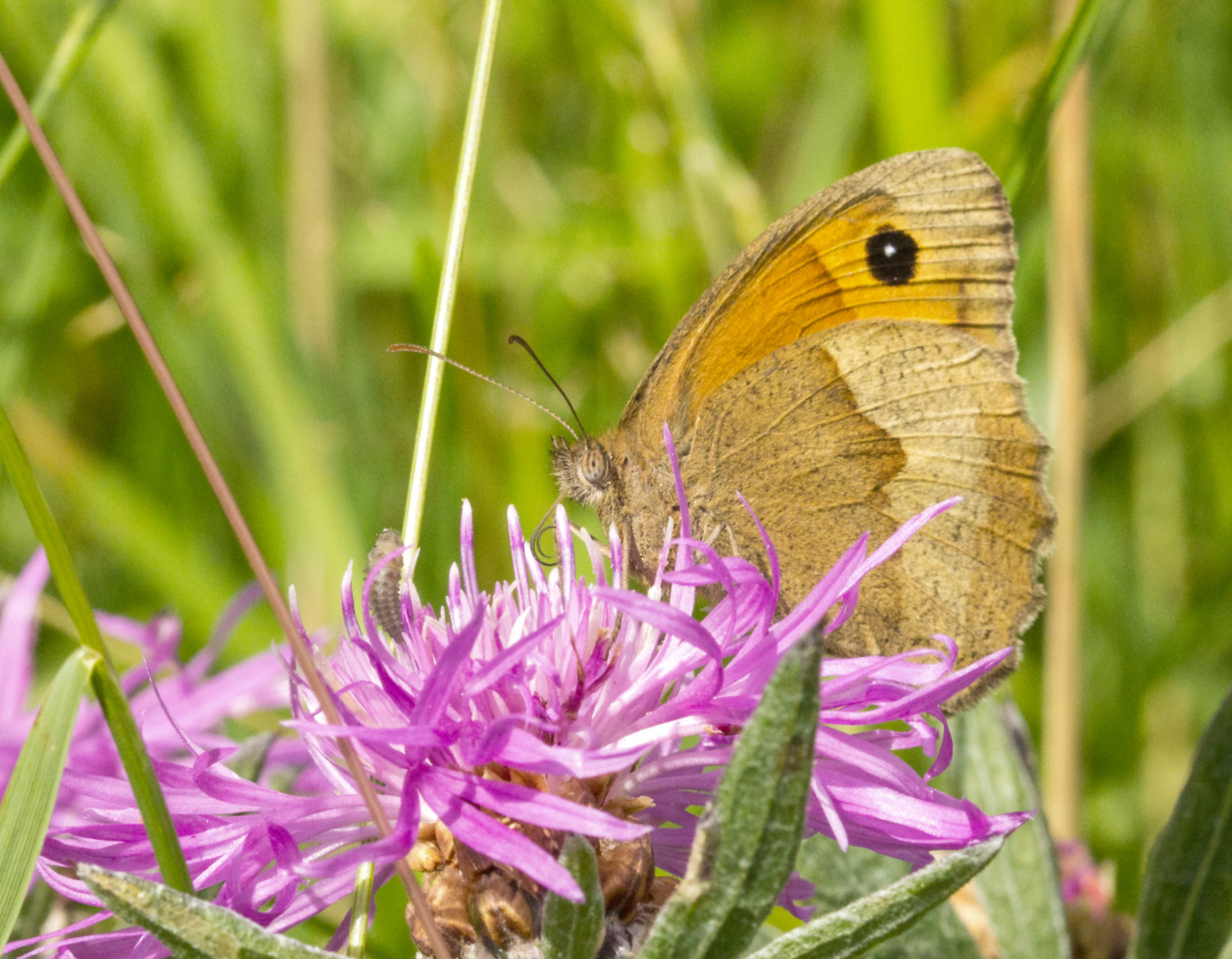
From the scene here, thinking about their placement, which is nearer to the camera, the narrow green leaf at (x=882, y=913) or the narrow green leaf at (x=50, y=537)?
the narrow green leaf at (x=882, y=913)

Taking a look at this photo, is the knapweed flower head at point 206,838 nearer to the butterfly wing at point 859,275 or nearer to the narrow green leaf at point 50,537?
the narrow green leaf at point 50,537

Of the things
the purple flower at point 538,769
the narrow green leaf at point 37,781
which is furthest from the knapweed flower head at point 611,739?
the narrow green leaf at point 37,781

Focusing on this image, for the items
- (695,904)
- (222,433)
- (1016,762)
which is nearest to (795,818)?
(695,904)

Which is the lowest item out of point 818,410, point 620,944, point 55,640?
point 620,944

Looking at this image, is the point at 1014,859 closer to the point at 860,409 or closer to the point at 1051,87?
the point at 860,409

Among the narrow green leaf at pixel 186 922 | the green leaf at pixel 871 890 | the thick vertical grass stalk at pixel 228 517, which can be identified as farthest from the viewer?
the green leaf at pixel 871 890

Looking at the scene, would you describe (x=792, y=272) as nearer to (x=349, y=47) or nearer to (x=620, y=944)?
(x=620, y=944)

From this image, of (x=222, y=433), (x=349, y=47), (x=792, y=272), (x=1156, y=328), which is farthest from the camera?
(x=349, y=47)
